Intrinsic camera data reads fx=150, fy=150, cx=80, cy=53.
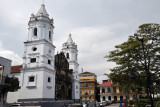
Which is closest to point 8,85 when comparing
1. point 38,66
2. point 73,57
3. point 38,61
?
point 38,66

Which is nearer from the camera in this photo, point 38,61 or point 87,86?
point 38,61

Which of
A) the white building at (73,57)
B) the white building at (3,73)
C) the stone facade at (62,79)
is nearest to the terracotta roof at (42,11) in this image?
the stone facade at (62,79)

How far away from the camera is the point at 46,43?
3203 cm

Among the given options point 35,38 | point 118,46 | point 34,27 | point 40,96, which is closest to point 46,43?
point 35,38

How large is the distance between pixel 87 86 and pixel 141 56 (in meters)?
43.0

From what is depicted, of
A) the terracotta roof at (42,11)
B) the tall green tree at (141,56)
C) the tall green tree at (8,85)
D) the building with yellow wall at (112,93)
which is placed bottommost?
the building with yellow wall at (112,93)

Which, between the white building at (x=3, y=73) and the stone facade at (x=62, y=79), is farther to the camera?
the stone facade at (x=62, y=79)

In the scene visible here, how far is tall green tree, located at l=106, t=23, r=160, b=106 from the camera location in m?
21.0

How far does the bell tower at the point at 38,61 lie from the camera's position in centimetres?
2859

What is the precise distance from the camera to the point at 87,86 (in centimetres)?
6234

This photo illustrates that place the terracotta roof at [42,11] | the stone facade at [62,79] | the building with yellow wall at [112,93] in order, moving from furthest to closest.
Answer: the building with yellow wall at [112,93] < the stone facade at [62,79] < the terracotta roof at [42,11]

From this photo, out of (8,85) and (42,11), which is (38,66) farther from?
(42,11)

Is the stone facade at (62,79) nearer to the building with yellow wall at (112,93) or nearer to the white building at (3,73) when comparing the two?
the building with yellow wall at (112,93)

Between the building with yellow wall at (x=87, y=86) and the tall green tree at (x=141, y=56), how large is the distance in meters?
39.4
